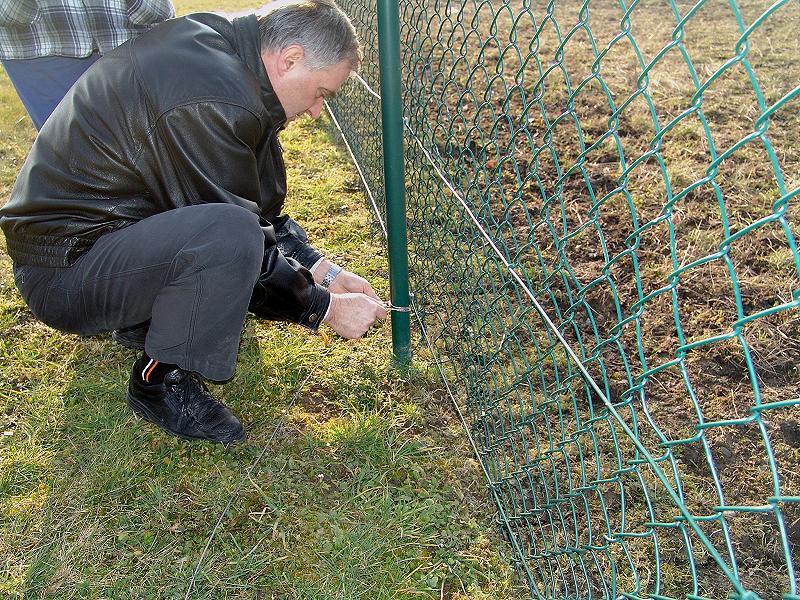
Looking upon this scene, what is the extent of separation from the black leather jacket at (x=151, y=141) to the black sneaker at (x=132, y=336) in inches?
17.9

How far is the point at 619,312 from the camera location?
3.98ft

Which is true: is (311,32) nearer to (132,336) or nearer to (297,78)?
(297,78)

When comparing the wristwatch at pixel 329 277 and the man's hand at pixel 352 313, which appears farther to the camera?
the wristwatch at pixel 329 277

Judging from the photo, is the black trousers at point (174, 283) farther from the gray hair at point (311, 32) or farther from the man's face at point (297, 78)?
the gray hair at point (311, 32)

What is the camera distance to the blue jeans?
245 cm

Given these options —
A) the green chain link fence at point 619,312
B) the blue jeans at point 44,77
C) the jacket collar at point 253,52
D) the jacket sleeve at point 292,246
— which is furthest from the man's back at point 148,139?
the blue jeans at point 44,77

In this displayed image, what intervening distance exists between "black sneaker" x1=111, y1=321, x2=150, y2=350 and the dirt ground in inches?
40.1

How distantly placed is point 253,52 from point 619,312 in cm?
118

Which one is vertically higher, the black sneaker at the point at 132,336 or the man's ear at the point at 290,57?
the man's ear at the point at 290,57

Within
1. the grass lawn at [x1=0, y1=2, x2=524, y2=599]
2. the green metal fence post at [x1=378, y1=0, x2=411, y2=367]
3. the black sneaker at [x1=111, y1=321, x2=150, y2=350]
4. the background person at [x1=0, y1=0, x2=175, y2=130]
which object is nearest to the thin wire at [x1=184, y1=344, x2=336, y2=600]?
the grass lawn at [x1=0, y1=2, x2=524, y2=599]

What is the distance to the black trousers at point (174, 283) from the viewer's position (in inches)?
71.8

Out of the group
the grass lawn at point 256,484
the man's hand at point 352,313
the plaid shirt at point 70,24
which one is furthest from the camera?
the plaid shirt at point 70,24

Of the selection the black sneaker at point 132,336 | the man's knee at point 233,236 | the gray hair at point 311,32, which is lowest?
the black sneaker at point 132,336

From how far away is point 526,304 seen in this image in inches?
105
